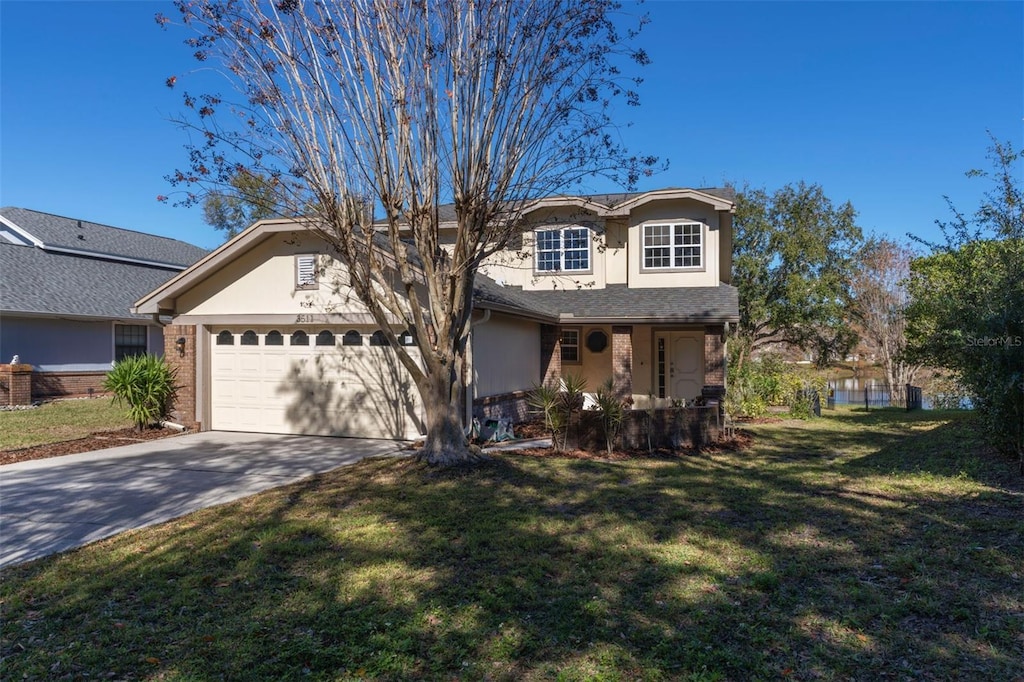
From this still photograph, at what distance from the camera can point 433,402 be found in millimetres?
9719

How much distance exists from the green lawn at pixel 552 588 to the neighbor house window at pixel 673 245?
10634mm

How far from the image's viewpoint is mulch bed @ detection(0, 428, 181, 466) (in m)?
10.9

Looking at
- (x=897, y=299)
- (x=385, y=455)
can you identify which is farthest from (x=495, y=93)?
(x=897, y=299)

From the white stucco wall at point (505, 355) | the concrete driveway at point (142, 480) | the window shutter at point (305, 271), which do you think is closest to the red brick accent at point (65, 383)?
the concrete driveway at point (142, 480)

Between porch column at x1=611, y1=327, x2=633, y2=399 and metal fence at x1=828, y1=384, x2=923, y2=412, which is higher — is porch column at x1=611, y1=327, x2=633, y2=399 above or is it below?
above

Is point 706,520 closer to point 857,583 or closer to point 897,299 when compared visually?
point 857,583

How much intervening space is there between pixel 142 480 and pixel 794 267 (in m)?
22.7

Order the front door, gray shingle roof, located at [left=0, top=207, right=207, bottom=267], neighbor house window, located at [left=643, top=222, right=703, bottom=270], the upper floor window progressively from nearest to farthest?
neighbor house window, located at [left=643, top=222, right=703, bottom=270]
the upper floor window
the front door
gray shingle roof, located at [left=0, top=207, right=207, bottom=267]

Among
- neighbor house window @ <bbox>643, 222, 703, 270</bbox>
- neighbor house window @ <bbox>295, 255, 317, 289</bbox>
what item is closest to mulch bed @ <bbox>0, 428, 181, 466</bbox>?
neighbor house window @ <bbox>295, 255, 317, 289</bbox>

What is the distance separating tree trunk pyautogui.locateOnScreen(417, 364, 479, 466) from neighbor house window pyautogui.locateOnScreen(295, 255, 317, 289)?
15.0 ft

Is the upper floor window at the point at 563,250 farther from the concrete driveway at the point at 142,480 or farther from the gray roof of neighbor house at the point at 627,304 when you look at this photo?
the concrete driveway at the point at 142,480

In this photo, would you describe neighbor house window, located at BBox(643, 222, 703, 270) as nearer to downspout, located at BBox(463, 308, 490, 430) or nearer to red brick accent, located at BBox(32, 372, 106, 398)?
downspout, located at BBox(463, 308, 490, 430)

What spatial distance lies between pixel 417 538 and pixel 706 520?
291cm

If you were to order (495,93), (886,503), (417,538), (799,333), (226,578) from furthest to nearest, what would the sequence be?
(799,333) < (495,93) < (886,503) < (417,538) < (226,578)
